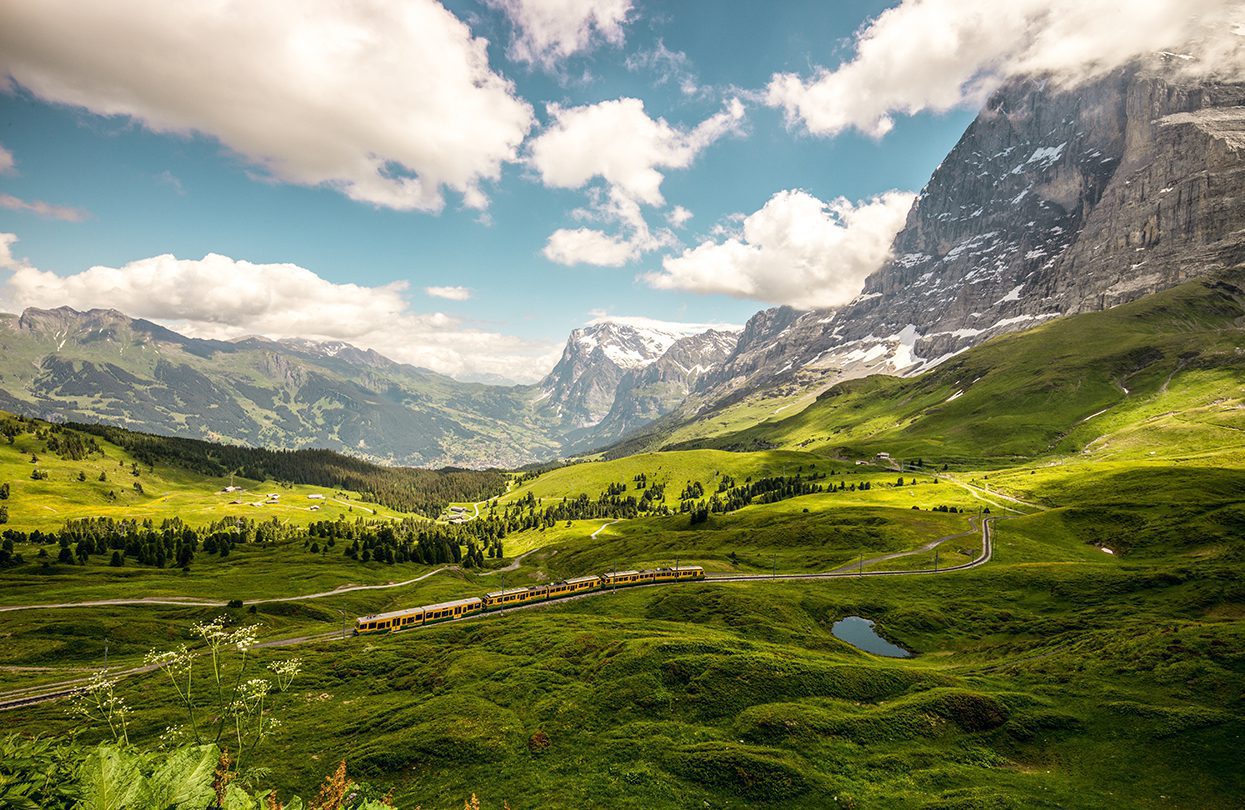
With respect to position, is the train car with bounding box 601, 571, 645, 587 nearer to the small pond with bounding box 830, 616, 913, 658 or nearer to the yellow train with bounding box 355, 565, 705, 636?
the yellow train with bounding box 355, 565, 705, 636

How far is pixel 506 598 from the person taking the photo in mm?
112000

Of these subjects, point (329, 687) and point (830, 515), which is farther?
point (830, 515)

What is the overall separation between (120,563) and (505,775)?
185 metres

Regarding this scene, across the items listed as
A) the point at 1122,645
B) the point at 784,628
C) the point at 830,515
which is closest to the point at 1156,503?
the point at 830,515

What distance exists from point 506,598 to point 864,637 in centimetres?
6765

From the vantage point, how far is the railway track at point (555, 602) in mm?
68438

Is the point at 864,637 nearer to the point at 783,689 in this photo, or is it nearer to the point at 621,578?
the point at 783,689

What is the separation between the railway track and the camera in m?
68.4

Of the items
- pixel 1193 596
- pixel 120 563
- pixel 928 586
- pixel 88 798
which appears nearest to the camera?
pixel 88 798

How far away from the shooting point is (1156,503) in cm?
14100

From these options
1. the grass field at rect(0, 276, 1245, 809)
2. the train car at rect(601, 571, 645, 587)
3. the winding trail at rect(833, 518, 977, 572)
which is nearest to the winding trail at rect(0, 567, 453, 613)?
the grass field at rect(0, 276, 1245, 809)

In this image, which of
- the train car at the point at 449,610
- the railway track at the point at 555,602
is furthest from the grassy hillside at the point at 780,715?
the train car at the point at 449,610

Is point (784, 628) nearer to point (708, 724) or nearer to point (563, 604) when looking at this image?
point (708, 724)

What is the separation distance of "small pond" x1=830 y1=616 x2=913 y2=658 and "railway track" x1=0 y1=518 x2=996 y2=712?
23.6 meters
